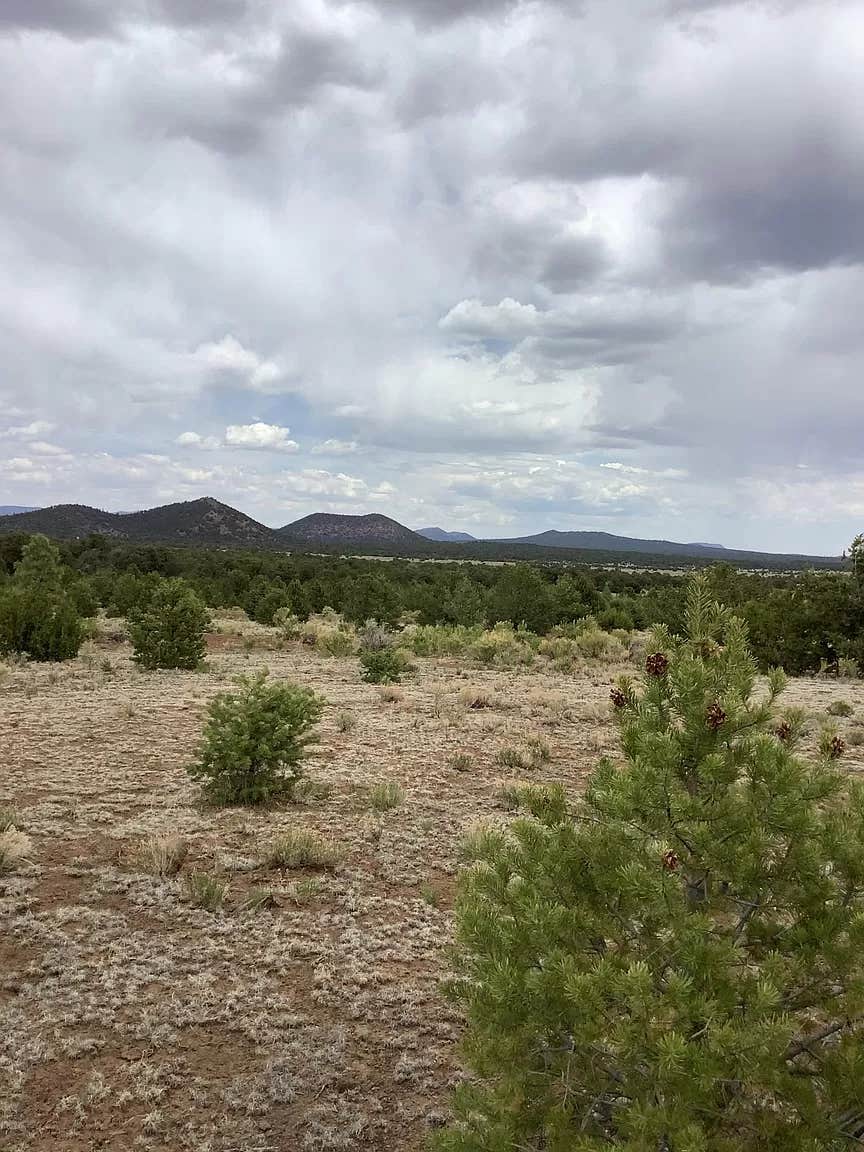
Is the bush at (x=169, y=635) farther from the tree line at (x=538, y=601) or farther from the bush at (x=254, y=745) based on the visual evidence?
the bush at (x=254, y=745)

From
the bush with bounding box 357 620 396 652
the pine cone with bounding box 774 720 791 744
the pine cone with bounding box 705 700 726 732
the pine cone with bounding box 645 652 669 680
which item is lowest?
the bush with bounding box 357 620 396 652

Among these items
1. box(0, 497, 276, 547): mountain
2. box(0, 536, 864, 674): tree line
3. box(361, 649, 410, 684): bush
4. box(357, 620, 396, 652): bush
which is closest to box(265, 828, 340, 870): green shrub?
box(361, 649, 410, 684): bush

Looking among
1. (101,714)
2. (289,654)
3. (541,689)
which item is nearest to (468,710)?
(541,689)

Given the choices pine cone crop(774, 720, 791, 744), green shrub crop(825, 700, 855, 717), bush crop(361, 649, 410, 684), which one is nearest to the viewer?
pine cone crop(774, 720, 791, 744)

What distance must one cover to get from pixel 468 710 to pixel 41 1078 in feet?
38.4

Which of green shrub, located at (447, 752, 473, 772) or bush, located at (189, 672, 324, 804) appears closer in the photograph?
bush, located at (189, 672, 324, 804)

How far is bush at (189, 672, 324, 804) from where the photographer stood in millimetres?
9688

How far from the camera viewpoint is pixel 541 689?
18.2 meters

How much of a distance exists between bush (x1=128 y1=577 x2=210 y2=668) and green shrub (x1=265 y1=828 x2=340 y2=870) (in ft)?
43.8

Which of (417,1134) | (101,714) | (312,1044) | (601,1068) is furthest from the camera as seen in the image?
(101,714)

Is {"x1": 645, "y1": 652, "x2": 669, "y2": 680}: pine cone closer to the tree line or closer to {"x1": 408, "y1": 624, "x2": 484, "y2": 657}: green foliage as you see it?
the tree line

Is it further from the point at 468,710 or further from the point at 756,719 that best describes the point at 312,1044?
the point at 468,710

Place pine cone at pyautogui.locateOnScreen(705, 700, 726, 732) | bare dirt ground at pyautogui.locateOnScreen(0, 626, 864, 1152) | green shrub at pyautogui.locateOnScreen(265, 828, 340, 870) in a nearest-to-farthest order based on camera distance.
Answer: pine cone at pyautogui.locateOnScreen(705, 700, 726, 732), bare dirt ground at pyautogui.locateOnScreen(0, 626, 864, 1152), green shrub at pyautogui.locateOnScreen(265, 828, 340, 870)

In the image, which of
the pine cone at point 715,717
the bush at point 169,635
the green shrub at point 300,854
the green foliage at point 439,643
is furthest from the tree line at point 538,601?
the pine cone at point 715,717
